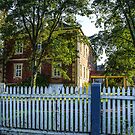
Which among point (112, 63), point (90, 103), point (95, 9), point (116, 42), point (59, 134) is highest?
point (95, 9)

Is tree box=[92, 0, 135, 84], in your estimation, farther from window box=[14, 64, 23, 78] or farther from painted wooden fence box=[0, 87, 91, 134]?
window box=[14, 64, 23, 78]

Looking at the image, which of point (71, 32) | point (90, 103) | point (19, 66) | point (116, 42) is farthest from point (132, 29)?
point (19, 66)

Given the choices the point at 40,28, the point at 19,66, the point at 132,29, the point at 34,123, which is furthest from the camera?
the point at 19,66

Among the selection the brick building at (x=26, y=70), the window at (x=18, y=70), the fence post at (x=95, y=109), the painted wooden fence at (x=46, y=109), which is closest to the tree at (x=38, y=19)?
the painted wooden fence at (x=46, y=109)

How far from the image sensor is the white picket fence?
349 inches

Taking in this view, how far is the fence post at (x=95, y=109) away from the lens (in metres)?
8.94

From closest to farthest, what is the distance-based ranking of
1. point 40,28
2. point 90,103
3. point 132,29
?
point 90,103 < point 132,29 < point 40,28

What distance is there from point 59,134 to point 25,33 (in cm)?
1693

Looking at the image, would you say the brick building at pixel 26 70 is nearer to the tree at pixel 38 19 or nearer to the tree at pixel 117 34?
the tree at pixel 38 19

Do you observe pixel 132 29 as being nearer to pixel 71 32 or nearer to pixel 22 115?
pixel 71 32

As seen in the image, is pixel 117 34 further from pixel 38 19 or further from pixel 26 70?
pixel 26 70

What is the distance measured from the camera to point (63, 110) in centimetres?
945

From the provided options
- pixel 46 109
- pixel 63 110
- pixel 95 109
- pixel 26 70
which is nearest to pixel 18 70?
pixel 26 70

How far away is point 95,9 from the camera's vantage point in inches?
845
